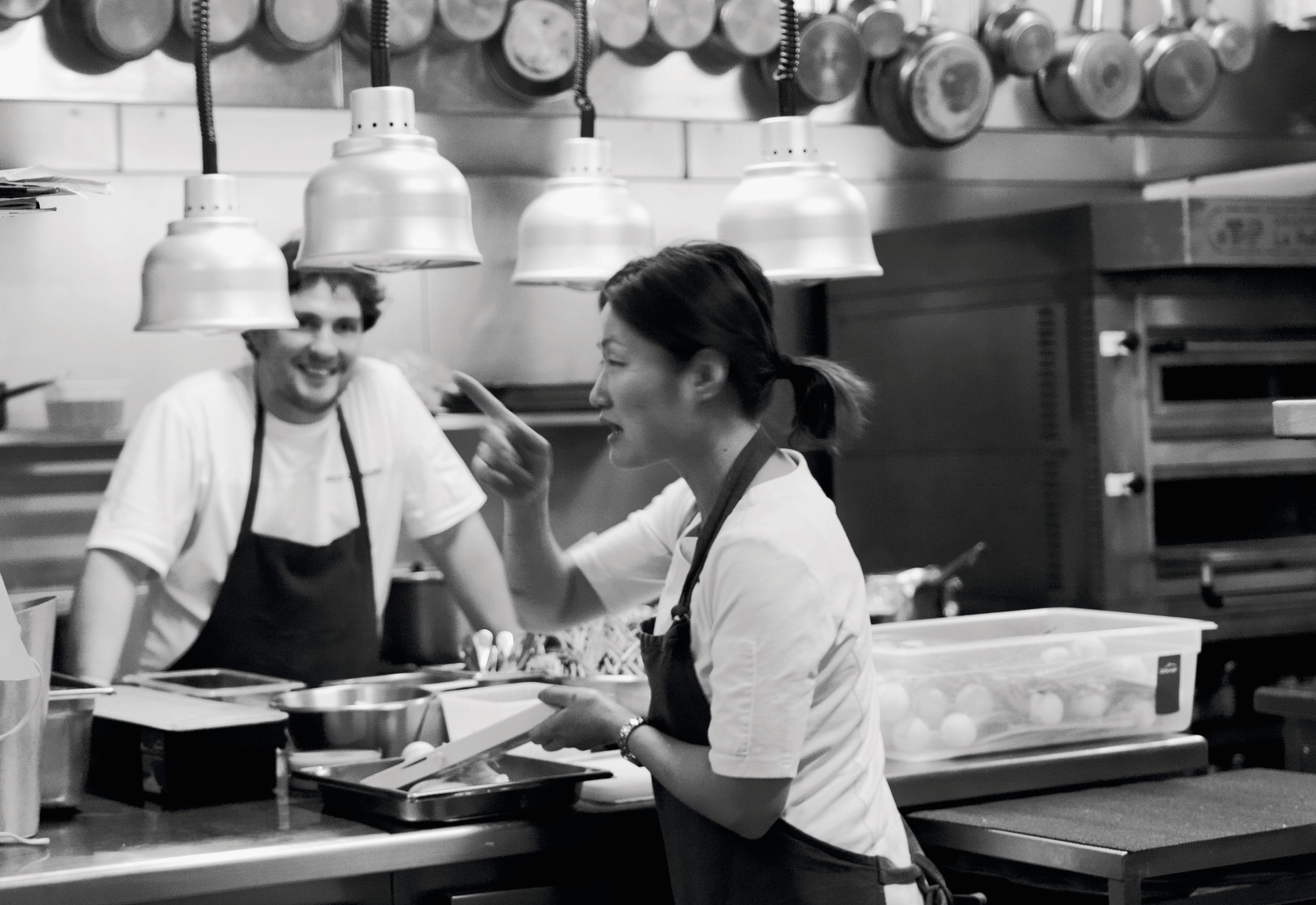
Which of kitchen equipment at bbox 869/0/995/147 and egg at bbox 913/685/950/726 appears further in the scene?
kitchen equipment at bbox 869/0/995/147

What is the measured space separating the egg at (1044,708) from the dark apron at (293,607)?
1975mm

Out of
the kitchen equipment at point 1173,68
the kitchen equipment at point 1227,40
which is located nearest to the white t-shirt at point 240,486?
the kitchen equipment at point 1173,68

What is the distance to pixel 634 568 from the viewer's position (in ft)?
9.51

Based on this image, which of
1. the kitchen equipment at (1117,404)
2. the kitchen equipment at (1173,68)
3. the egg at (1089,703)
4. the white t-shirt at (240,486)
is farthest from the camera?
the kitchen equipment at (1173,68)

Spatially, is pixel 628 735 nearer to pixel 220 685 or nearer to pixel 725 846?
pixel 725 846

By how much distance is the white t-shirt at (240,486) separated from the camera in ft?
12.8

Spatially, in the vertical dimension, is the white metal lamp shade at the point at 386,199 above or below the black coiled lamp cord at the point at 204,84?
below

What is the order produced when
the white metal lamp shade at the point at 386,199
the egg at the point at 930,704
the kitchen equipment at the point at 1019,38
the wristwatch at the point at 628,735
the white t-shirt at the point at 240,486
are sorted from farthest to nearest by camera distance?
1. the kitchen equipment at the point at 1019,38
2. the white t-shirt at the point at 240,486
3. the egg at the point at 930,704
4. the white metal lamp shade at the point at 386,199
5. the wristwatch at the point at 628,735

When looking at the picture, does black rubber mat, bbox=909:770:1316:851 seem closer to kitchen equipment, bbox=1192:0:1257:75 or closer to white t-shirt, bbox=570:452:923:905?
white t-shirt, bbox=570:452:923:905

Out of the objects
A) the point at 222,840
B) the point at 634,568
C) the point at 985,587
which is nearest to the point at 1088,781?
the point at 634,568

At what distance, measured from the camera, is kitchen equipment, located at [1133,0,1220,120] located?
16.8ft

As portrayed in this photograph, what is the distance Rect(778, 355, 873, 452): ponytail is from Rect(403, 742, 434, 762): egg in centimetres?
70

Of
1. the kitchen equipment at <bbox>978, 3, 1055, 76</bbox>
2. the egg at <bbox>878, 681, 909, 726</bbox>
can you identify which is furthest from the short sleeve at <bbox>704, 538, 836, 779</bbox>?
the kitchen equipment at <bbox>978, 3, 1055, 76</bbox>

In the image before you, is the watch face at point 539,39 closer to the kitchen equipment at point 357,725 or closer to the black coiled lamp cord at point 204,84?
the black coiled lamp cord at point 204,84
